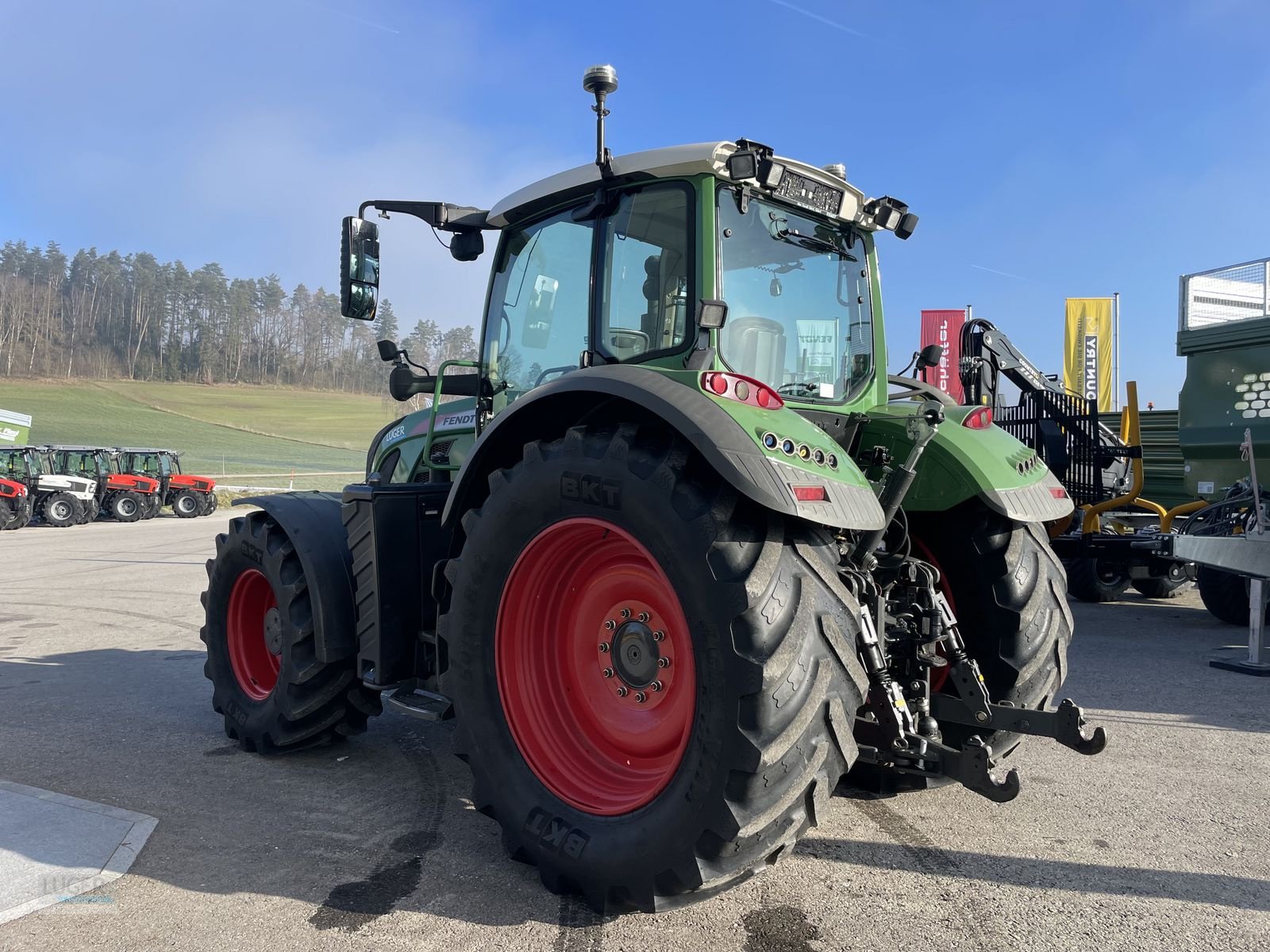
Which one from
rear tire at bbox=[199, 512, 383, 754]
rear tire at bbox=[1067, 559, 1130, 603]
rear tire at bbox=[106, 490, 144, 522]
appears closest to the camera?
rear tire at bbox=[199, 512, 383, 754]

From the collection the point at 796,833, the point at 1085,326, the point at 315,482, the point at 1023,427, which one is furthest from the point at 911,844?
the point at 315,482

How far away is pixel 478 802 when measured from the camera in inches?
115

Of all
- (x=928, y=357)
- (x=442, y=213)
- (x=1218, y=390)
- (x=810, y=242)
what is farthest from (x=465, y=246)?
(x=1218, y=390)

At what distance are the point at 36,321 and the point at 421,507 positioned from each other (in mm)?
94344

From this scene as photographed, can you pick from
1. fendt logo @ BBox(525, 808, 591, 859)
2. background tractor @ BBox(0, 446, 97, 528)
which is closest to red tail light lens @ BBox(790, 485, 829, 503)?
fendt logo @ BBox(525, 808, 591, 859)

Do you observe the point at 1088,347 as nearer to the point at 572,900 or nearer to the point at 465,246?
the point at 465,246

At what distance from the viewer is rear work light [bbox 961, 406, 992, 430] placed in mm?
3631

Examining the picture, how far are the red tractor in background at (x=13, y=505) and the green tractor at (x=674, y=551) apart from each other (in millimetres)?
21082

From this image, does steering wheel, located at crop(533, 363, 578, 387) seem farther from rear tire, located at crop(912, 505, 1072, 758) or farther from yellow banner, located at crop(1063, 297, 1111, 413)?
yellow banner, located at crop(1063, 297, 1111, 413)

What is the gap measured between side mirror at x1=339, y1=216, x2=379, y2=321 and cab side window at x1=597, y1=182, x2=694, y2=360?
1.21m

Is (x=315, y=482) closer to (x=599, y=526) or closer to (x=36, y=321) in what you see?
(x=599, y=526)

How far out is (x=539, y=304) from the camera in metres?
3.70

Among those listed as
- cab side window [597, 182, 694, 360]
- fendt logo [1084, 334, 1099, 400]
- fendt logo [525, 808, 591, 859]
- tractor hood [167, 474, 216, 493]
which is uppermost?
fendt logo [1084, 334, 1099, 400]

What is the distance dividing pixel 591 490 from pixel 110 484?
25811 mm
